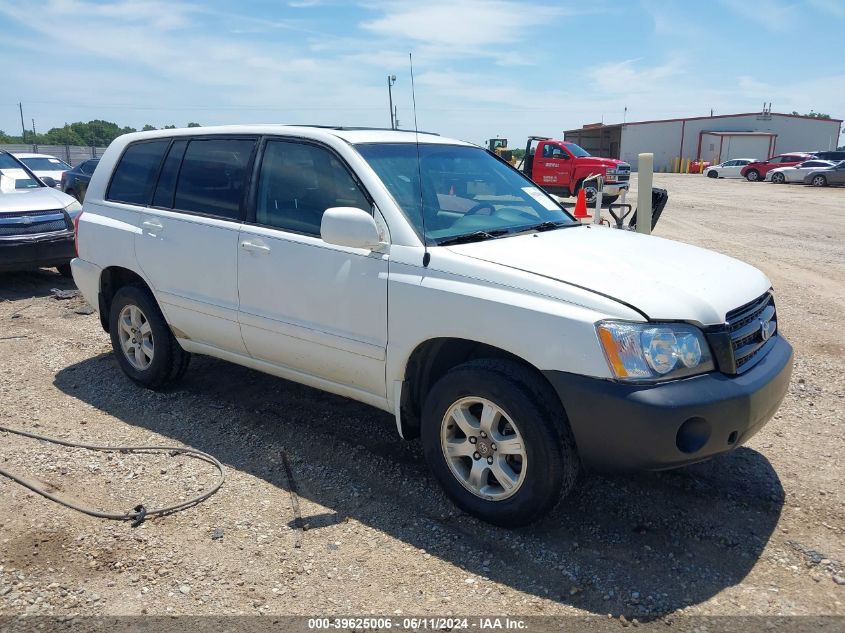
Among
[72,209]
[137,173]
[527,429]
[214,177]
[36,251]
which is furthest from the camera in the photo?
[72,209]

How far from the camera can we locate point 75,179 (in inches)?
665

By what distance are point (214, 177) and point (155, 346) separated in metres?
1.33

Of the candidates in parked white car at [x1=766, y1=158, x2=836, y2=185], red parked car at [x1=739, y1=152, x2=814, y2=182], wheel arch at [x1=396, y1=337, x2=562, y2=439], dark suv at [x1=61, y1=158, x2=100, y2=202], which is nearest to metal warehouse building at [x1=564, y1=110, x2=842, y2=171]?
red parked car at [x1=739, y1=152, x2=814, y2=182]

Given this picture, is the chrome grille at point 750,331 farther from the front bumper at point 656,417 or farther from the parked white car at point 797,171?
the parked white car at point 797,171

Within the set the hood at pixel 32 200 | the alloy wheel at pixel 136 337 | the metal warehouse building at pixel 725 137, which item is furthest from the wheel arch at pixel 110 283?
the metal warehouse building at pixel 725 137

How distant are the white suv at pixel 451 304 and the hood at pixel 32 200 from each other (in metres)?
4.41

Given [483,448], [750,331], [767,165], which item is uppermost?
[767,165]

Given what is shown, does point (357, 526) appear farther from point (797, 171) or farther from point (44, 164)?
point (797, 171)

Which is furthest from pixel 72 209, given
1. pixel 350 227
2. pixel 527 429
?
pixel 527 429

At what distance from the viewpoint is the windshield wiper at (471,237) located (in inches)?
142

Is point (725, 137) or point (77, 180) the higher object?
point (725, 137)

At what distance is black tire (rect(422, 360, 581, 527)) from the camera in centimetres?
311

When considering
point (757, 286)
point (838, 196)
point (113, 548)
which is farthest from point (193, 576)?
point (838, 196)

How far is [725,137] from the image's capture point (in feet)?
184
